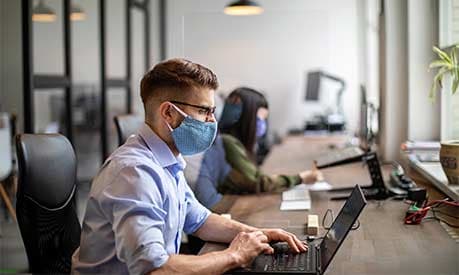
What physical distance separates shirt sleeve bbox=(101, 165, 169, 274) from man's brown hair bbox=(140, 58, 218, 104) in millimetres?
247

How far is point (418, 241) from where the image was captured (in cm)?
184

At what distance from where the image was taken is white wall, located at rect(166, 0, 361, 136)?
3100 mm

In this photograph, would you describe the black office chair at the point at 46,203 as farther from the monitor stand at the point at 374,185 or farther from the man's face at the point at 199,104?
the monitor stand at the point at 374,185

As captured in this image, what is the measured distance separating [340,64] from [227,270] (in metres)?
5.02

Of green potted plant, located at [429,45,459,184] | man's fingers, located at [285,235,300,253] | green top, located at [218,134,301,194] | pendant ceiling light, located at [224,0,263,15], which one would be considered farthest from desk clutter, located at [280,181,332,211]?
pendant ceiling light, located at [224,0,263,15]

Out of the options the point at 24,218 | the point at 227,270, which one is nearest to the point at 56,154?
the point at 24,218

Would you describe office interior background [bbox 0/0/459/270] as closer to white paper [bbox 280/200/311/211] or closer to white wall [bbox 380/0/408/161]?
white wall [bbox 380/0/408/161]

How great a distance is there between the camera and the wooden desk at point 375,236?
63.1 inches

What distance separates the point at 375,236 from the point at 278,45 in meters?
3.55

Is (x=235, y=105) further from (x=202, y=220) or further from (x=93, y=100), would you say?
(x=93, y=100)

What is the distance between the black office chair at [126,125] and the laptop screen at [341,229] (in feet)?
6.10

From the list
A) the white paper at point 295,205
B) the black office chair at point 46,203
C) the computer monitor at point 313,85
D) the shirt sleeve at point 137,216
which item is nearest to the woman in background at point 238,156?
the white paper at point 295,205

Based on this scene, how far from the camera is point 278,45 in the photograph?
17.5 feet

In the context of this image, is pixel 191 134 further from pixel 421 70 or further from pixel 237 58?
pixel 237 58
